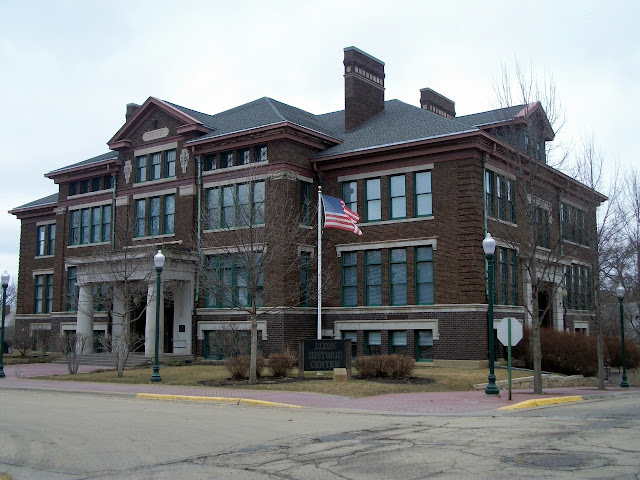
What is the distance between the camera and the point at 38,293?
4697cm

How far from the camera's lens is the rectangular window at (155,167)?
121 feet

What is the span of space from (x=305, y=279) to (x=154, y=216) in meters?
9.40

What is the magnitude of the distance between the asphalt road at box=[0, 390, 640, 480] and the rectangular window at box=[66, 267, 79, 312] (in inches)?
931

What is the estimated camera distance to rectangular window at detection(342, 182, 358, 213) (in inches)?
1297

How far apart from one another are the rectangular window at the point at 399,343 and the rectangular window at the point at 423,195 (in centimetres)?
534

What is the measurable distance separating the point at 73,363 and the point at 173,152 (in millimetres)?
12599

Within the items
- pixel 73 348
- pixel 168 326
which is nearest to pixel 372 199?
pixel 168 326

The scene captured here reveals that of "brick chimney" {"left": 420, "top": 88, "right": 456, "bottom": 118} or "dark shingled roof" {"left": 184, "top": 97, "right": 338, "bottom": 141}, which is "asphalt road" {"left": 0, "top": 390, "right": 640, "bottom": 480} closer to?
"dark shingled roof" {"left": 184, "top": 97, "right": 338, "bottom": 141}

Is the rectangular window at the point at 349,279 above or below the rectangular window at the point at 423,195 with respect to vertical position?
below

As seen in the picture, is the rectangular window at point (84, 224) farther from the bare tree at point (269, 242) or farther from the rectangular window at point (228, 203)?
the rectangular window at point (228, 203)

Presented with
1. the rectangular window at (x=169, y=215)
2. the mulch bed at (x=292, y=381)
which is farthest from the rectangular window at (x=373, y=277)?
the rectangular window at (x=169, y=215)

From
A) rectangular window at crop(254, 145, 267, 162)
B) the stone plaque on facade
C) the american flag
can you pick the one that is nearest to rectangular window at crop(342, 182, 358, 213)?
rectangular window at crop(254, 145, 267, 162)

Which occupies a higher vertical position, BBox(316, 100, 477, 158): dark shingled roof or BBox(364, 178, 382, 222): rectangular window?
BBox(316, 100, 477, 158): dark shingled roof

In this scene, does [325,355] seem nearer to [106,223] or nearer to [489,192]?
[489,192]
